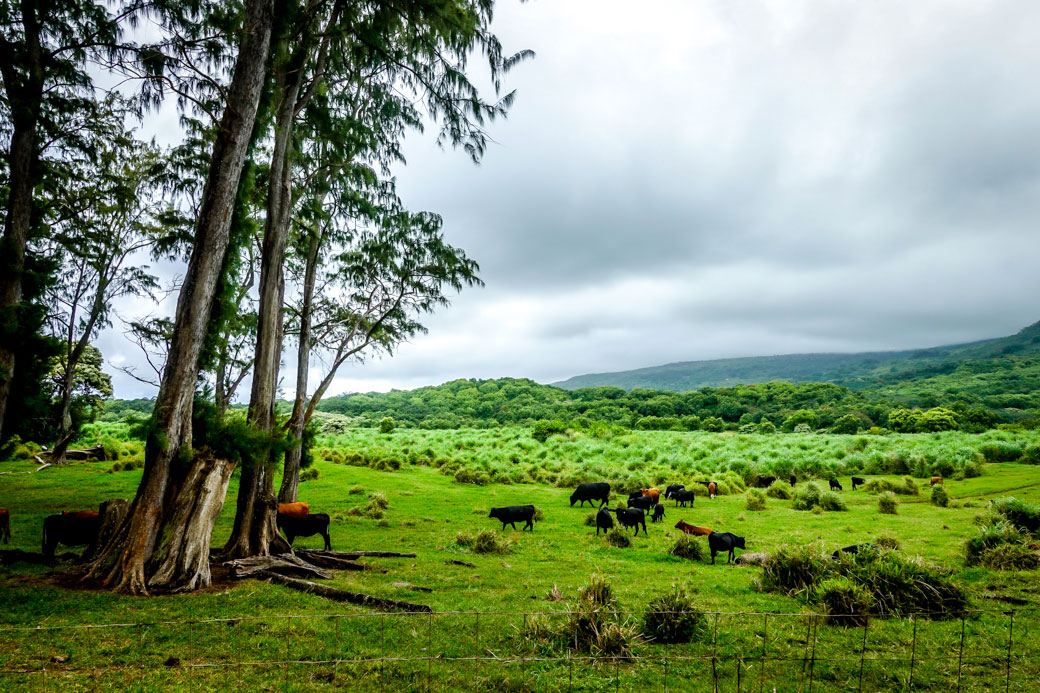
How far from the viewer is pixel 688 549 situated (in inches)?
495

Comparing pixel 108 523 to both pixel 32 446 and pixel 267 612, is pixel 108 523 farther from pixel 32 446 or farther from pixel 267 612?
pixel 32 446

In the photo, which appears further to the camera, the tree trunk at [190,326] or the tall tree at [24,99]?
the tall tree at [24,99]

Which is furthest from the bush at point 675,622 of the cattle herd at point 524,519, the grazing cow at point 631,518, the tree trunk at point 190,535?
the grazing cow at point 631,518

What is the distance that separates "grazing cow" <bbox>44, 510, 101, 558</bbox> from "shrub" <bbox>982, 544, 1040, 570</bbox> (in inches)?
693

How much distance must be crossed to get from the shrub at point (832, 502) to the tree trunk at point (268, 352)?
18.3 metres

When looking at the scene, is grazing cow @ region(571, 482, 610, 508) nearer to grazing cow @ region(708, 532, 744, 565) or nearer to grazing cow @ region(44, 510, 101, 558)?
grazing cow @ region(708, 532, 744, 565)

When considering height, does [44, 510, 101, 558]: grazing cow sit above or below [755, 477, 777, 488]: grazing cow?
above

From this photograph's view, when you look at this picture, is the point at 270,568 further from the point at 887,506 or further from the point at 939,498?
the point at 939,498

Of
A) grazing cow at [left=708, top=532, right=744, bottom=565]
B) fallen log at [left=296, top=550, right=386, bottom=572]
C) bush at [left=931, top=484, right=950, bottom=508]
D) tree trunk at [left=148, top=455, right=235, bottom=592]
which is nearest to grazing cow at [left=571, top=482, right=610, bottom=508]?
grazing cow at [left=708, top=532, right=744, bottom=565]

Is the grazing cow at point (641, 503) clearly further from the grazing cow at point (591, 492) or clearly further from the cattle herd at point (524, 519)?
the grazing cow at point (591, 492)

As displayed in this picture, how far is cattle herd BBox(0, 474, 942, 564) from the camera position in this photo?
10.3m

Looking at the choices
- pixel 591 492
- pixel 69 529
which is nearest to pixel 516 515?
pixel 591 492

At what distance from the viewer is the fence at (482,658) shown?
205 inches

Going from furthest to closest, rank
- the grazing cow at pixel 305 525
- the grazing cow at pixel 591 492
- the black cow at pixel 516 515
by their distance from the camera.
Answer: the grazing cow at pixel 591 492
the black cow at pixel 516 515
the grazing cow at pixel 305 525
